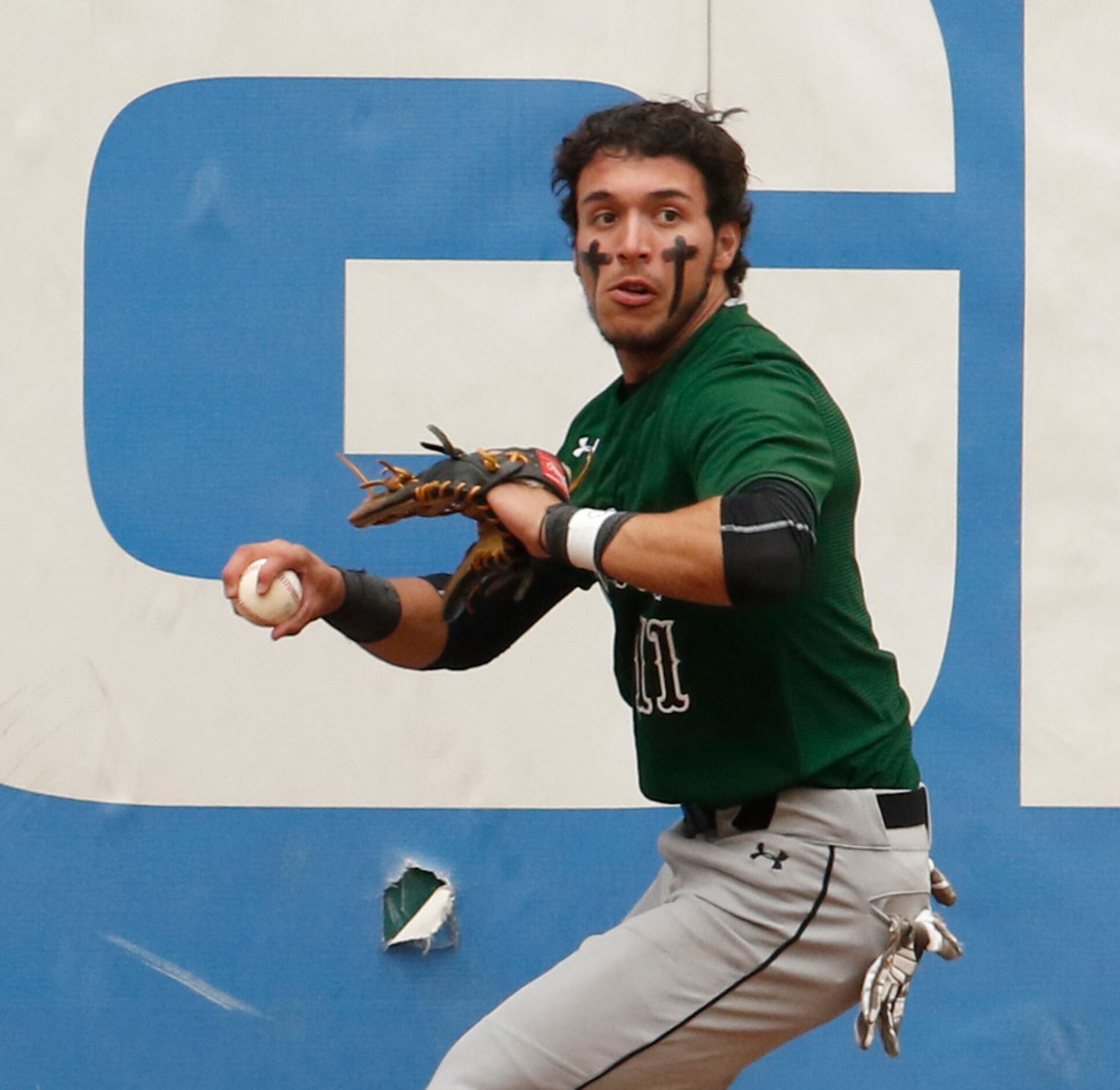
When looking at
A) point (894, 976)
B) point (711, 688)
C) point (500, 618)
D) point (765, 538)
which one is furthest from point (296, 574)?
point (894, 976)

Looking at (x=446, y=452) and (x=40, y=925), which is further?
(x=40, y=925)

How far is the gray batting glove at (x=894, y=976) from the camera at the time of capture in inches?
83.0

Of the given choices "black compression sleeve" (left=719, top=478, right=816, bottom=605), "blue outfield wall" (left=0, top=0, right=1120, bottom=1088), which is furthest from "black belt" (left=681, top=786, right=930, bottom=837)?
A: "blue outfield wall" (left=0, top=0, right=1120, bottom=1088)

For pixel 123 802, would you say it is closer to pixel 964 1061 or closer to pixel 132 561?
pixel 132 561

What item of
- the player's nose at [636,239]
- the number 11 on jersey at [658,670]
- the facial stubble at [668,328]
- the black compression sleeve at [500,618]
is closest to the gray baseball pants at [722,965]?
the number 11 on jersey at [658,670]

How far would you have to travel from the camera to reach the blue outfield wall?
3.18 m

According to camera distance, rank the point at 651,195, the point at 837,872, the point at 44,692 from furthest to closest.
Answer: the point at 44,692 < the point at 651,195 < the point at 837,872

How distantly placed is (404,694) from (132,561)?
558 millimetres

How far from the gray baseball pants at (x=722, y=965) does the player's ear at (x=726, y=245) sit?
0.72m

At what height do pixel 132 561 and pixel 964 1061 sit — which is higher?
pixel 132 561

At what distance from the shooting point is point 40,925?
3186mm

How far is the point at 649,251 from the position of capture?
226 cm

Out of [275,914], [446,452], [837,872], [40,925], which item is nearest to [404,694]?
[275,914]

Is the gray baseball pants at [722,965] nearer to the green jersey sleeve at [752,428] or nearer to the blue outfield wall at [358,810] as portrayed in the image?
the green jersey sleeve at [752,428]
